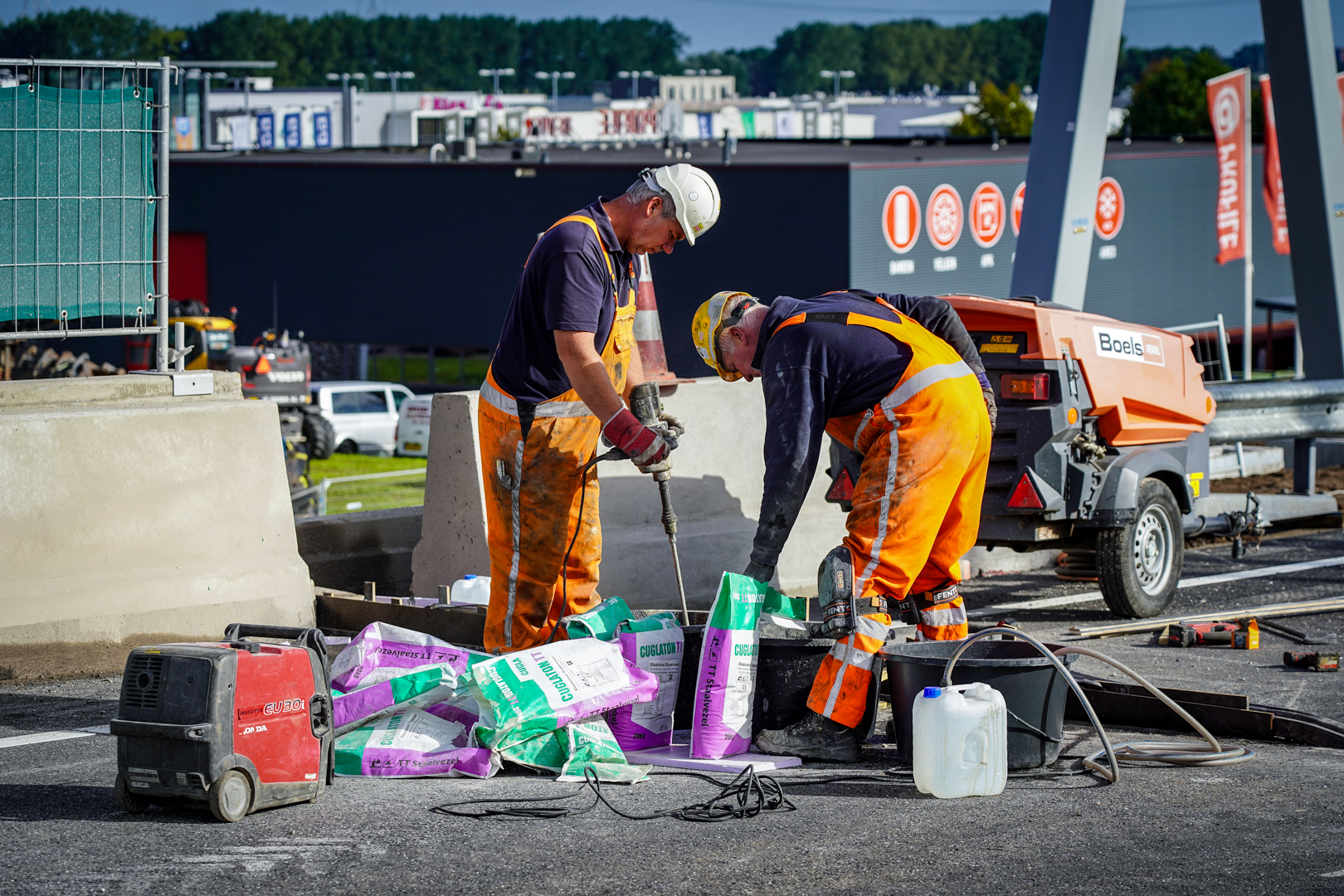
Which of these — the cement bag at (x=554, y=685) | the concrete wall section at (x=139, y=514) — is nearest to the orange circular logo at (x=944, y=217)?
the concrete wall section at (x=139, y=514)

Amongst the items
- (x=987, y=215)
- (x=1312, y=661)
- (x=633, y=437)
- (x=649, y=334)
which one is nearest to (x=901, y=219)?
(x=987, y=215)

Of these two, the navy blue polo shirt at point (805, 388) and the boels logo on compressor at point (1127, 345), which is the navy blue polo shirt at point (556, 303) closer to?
the navy blue polo shirt at point (805, 388)

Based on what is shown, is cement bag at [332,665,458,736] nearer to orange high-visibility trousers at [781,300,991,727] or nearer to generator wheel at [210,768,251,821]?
generator wheel at [210,768,251,821]

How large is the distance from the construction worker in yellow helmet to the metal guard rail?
15.9ft

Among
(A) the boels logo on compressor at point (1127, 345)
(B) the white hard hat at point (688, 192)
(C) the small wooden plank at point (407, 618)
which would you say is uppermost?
(B) the white hard hat at point (688, 192)

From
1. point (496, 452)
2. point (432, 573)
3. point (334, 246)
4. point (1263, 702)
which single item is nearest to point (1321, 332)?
point (1263, 702)

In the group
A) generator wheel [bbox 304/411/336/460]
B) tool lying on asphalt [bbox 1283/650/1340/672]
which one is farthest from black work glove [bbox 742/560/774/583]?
generator wheel [bbox 304/411/336/460]

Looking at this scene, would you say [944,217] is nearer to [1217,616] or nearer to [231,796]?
[1217,616]

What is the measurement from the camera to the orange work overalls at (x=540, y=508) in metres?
5.51

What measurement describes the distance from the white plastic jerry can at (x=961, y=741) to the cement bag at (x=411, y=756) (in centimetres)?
140

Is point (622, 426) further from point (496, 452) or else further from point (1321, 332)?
point (1321, 332)

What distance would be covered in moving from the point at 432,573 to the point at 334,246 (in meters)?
36.3

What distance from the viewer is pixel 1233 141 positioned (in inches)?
938

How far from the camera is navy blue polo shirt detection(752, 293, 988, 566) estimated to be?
16.7ft
